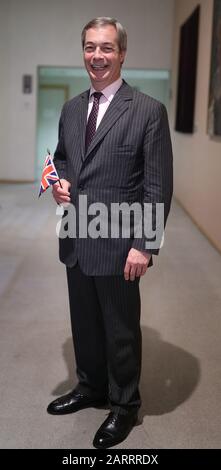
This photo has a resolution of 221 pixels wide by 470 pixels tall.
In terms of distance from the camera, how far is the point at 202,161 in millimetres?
6156

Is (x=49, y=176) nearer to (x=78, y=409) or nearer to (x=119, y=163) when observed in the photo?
(x=119, y=163)

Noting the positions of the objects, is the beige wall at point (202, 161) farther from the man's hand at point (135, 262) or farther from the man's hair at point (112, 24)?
the man's hair at point (112, 24)

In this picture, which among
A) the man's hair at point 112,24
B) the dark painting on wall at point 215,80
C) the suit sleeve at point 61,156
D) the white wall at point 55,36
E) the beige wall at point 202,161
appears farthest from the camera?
the white wall at point 55,36

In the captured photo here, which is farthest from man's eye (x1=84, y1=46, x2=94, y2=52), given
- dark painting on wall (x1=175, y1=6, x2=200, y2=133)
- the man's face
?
dark painting on wall (x1=175, y1=6, x2=200, y2=133)

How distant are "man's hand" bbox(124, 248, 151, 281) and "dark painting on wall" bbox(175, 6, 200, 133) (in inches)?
211

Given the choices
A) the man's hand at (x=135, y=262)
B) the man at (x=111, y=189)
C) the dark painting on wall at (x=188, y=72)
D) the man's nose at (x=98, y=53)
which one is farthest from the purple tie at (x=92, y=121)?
the dark painting on wall at (x=188, y=72)

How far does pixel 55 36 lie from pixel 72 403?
8.43 metres

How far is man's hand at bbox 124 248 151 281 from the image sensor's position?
1818 mm

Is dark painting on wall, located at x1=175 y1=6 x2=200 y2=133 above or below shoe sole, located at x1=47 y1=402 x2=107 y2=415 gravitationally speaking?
above

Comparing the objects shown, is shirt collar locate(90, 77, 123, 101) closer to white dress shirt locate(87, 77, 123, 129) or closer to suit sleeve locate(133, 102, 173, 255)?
white dress shirt locate(87, 77, 123, 129)

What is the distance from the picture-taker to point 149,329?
304 cm

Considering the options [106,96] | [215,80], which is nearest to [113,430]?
[106,96]

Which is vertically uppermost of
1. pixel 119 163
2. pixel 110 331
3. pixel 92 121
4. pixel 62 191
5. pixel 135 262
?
pixel 92 121

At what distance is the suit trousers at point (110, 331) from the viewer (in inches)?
75.7
